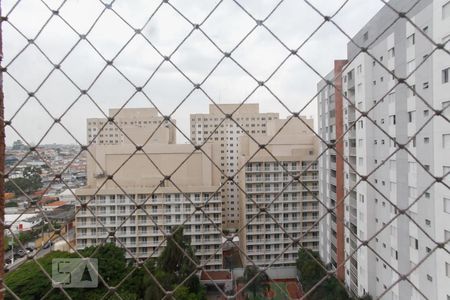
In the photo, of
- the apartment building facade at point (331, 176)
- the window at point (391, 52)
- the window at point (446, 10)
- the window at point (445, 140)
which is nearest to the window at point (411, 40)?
the window at point (391, 52)

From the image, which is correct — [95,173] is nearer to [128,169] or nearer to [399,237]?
[128,169]

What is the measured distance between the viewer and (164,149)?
580cm

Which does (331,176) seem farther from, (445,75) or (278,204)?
(445,75)

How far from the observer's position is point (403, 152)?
3209 millimetres

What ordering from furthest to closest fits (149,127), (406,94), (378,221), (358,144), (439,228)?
(149,127) → (358,144) → (378,221) → (406,94) → (439,228)

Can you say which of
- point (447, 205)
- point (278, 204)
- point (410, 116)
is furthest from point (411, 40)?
point (278, 204)

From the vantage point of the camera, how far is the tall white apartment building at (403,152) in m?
2.51

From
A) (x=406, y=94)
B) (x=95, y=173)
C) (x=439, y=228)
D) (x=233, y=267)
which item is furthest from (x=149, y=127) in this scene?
(x=439, y=228)

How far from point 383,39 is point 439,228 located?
2037 mm

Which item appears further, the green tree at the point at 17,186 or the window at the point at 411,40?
the window at the point at 411,40

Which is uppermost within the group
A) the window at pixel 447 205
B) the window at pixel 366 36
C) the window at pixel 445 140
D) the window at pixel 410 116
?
the window at pixel 366 36

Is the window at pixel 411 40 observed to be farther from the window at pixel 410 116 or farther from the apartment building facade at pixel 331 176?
the apartment building facade at pixel 331 176

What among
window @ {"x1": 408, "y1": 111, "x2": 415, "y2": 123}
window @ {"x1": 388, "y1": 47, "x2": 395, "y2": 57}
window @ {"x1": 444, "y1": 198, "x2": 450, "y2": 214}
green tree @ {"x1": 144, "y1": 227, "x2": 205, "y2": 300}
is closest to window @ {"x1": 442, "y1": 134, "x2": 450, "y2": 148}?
window @ {"x1": 444, "y1": 198, "x2": 450, "y2": 214}

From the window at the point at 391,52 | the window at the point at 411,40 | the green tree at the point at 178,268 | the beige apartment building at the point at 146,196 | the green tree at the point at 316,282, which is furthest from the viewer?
the beige apartment building at the point at 146,196
